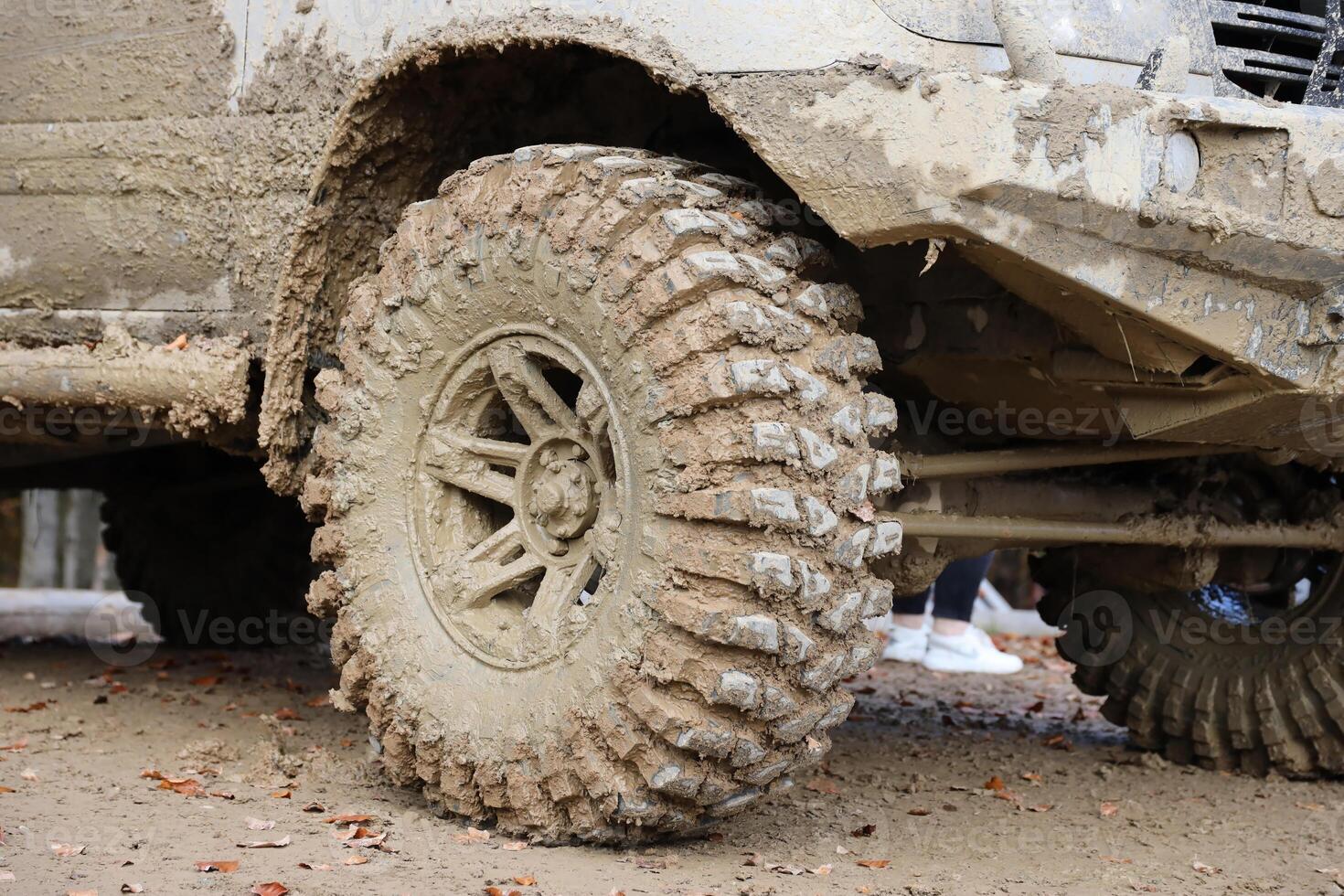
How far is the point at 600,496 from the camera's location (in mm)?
3072

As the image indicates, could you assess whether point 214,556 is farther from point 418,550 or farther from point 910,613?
point 910,613

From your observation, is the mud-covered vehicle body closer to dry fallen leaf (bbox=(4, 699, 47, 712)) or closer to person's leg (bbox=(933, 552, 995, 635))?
dry fallen leaf (bbox=(4, 699, 47, 712))

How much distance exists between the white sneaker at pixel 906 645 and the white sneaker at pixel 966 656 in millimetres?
36

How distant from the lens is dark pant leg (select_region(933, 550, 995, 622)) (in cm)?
682

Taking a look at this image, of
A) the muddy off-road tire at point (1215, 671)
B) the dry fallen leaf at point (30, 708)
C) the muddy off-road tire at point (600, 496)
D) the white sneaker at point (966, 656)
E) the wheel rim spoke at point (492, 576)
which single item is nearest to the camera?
the muddy off-road tire at point (600, 496)

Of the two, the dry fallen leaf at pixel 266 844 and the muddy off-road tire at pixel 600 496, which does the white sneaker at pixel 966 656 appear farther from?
the dry fallen leaf at pixel 266 844

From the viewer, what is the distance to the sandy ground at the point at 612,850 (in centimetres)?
282

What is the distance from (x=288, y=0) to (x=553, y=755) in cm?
178

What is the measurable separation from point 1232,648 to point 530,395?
7.29 feet

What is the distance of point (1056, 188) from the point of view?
247 centimetres

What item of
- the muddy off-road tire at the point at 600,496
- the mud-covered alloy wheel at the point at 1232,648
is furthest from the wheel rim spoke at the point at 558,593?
the mud-covered alloy wheel at the point at 1232,648

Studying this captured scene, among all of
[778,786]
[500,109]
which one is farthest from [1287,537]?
[500,109]

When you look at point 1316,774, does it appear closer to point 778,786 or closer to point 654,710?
point 778,786

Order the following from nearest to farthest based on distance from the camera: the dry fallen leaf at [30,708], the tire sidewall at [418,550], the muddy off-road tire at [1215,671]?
the tire sidewall at [418,550] → the muddy off-road tire at [1215,671] → the dry fallen leaf at [30,708]
